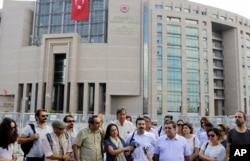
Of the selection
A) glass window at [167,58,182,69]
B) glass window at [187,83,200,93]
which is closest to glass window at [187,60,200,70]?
glass window at [167,58,182,69]

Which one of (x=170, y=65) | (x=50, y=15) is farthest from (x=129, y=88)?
(x=50, y=15)

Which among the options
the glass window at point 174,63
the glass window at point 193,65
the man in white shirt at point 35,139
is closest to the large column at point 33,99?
the glass window at point 174,63

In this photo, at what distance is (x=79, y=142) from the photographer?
5047 mm

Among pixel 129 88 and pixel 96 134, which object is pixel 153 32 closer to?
pixel 129 88

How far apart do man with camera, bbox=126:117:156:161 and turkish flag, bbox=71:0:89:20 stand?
167 feet

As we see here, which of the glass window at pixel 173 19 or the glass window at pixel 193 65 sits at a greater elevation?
the glass window at pixel 173 19

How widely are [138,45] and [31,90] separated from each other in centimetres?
2437

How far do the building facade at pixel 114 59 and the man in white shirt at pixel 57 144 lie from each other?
4504 centimetres

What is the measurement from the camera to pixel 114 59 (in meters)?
52.0

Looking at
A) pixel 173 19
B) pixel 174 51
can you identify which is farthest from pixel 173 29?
pixel 174 51

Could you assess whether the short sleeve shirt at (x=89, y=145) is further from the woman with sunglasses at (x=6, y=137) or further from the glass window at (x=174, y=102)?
the glass window at (x=174, y=102)

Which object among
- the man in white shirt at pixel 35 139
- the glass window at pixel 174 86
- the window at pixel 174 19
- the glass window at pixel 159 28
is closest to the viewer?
the man in white shirt at pixel 35 139

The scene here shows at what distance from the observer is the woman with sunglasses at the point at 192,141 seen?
5.87 m

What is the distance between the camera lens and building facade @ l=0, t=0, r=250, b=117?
51.4 meters
